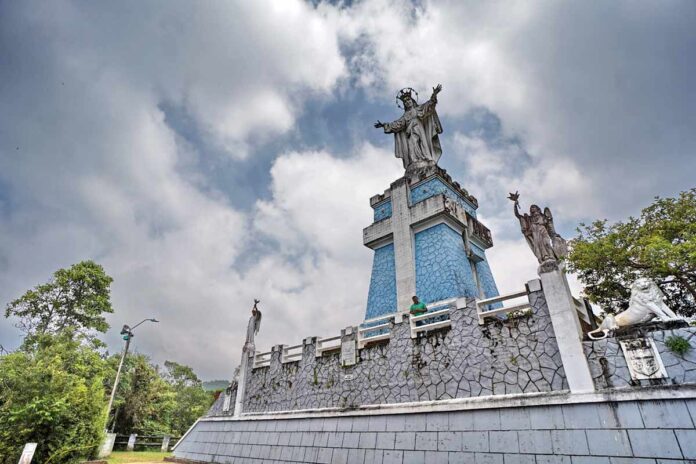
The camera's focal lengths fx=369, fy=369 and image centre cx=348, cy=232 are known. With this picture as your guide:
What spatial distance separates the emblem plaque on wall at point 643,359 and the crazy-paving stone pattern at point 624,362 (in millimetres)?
59

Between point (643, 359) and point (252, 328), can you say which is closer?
point (643, 359)

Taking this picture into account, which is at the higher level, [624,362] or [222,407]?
[624,362]

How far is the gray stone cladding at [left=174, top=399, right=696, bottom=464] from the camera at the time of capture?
5.62 metres

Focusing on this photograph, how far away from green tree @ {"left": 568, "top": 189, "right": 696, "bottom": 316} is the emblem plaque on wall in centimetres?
343

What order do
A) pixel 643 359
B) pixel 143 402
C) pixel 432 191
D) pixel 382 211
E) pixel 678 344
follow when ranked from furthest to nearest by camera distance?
pixel 143 402, pixel 382 211, pixel 432 191, pixel 643 359, pixel 678 344

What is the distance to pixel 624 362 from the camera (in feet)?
20.7

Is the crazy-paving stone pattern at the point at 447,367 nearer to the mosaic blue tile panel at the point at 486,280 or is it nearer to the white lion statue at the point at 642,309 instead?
the white lion statue at the point at 642,309

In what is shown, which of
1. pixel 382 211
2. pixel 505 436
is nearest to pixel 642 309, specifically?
pixel 505 436

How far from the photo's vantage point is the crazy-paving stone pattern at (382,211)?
15.8 metres

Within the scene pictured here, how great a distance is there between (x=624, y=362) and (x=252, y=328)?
12.5 metres

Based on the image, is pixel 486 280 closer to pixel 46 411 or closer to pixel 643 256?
pixel 643 256

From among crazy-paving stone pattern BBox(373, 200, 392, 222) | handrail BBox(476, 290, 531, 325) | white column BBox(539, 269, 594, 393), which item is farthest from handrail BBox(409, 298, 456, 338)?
crazy-paving stone pattern BBox(373, 200, 392, 222)

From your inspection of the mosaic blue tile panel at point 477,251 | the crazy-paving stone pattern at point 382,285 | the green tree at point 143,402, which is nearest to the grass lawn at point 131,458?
A: the green tree at point 143,402

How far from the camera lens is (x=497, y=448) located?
269 inches
